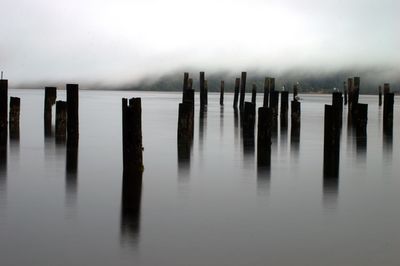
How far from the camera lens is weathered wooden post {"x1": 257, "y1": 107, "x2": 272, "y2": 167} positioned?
1472 cm

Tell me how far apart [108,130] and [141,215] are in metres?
15.9

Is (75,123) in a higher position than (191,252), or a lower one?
higher

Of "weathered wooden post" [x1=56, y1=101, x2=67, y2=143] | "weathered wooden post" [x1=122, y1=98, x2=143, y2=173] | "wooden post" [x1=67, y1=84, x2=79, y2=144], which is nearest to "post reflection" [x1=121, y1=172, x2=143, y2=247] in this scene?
"weathered wooden post" [x1=122, y1=98, x2=143, y2=173]

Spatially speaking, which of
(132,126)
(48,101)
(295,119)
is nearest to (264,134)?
(132,126)

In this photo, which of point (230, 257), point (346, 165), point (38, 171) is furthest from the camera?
point (346, 165)

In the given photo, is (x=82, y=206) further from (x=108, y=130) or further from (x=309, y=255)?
(x=108, y=130)

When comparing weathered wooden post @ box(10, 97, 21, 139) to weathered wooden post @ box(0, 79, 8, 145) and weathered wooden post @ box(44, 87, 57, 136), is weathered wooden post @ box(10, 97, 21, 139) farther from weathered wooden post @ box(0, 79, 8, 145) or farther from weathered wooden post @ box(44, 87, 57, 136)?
weathered wooden post @ box(0, 79, 8, 145)

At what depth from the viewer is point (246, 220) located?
337 inches

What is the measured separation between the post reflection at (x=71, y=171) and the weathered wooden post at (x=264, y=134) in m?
3.71

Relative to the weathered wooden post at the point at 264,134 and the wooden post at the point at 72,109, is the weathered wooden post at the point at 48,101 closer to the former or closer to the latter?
the wooden post at the point at 72,109

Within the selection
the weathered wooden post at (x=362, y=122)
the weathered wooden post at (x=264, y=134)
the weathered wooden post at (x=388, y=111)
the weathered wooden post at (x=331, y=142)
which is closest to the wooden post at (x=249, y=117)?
the weathered wooden post at (x=362, y=122)

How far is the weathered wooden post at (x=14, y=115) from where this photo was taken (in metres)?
19.8

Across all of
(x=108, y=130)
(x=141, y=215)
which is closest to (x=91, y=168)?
(x=141, y=215)

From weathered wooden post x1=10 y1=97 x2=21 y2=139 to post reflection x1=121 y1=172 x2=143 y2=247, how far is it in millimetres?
8865
